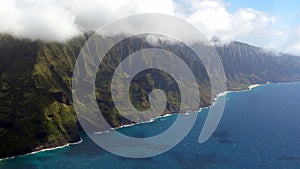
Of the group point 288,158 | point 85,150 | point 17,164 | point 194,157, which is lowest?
point 288,158

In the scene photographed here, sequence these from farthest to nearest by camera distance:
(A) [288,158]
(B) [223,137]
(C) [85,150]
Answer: (B) [223,137]
(C) [85,150]
(A) [288,158]

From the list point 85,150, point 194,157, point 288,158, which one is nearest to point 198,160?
point 194,157

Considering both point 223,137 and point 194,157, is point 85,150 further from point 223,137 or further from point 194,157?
point 223,137

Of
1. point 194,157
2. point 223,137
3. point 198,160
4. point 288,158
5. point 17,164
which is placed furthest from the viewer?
point 223,137

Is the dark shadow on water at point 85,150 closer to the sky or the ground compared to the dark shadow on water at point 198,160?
closer to the sky

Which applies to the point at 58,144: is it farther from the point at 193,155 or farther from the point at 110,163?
the point at 193,155

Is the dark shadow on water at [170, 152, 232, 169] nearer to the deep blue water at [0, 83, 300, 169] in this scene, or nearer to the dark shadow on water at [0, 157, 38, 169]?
the deep blue water at [0, 83, 300, 169]

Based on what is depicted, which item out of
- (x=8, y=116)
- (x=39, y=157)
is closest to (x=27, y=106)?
(x=8, y=116)

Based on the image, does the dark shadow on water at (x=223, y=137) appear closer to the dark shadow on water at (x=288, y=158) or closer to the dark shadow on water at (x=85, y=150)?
the dark shadow on water at (x=288, y=158)

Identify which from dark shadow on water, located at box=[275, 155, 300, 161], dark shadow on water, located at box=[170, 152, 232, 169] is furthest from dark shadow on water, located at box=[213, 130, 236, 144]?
dark shadow on water, located at box=[275, 155, 300, 161]

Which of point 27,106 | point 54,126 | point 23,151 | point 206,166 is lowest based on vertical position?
point 206,166

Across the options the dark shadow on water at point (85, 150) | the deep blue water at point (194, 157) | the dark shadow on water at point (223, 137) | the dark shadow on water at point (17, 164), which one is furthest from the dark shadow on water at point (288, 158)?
the dark shadow on water at point (17, 164)
